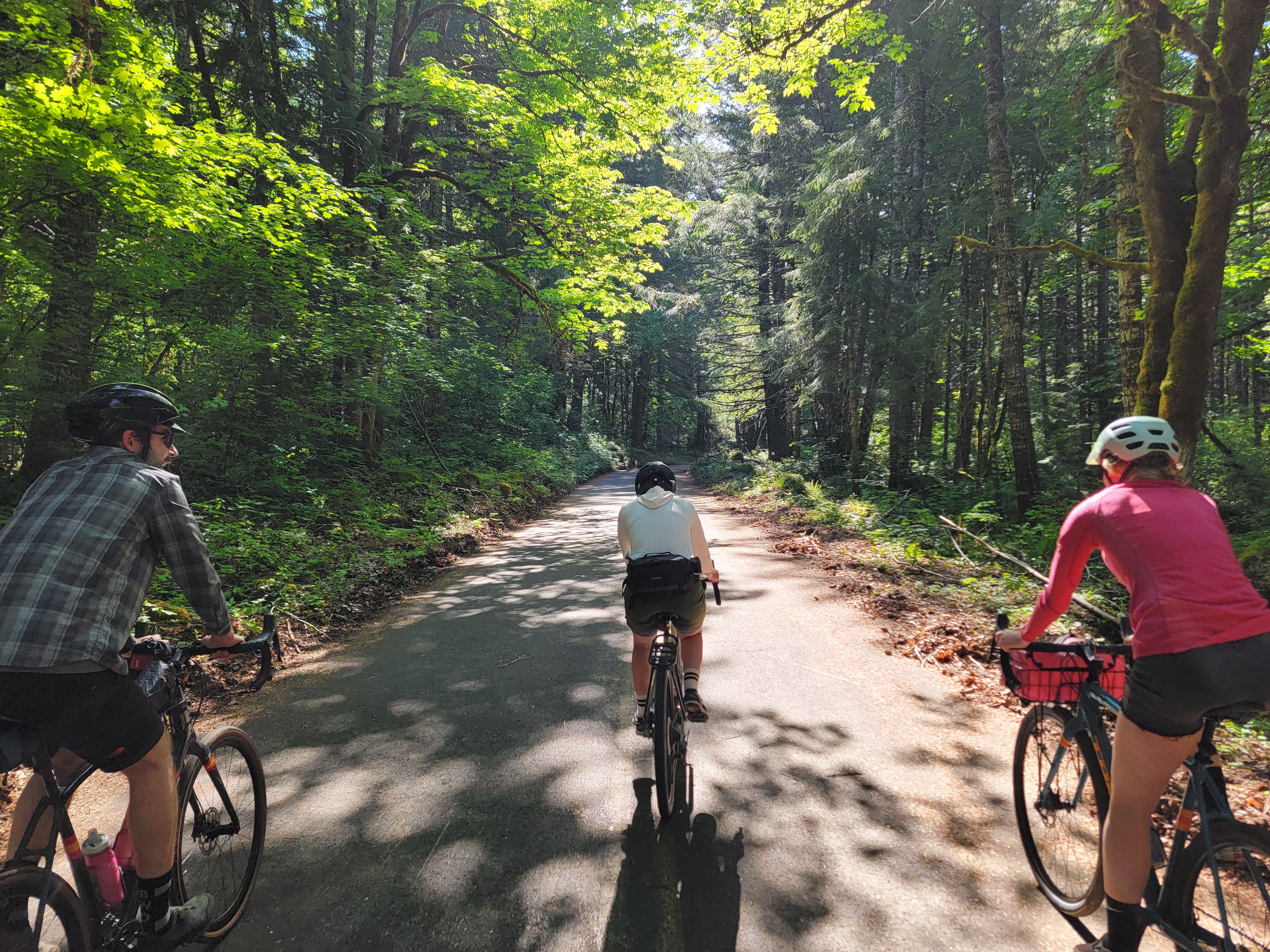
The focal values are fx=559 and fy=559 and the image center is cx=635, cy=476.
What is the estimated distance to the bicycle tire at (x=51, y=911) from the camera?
1632 millimetres

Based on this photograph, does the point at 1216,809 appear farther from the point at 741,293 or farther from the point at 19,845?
the point at 741,293

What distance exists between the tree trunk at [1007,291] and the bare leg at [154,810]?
36.7 ft

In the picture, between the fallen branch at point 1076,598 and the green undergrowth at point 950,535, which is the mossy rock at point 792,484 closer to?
the green undergrowth at point 950,535

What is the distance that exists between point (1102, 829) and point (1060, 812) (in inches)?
23.5

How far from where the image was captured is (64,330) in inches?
227

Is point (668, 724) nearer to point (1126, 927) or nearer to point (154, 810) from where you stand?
point (1126, 927)

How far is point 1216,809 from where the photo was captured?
1.93 meters

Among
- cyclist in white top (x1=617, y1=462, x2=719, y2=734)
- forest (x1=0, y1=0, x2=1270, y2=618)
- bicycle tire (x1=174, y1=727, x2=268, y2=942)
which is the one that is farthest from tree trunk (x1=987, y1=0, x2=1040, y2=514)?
bicycle tire (x1=174, y1=727, x2=268, y2=942)

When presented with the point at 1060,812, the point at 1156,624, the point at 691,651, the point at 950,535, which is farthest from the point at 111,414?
the point at 950,535

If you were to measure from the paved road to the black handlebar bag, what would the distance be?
1.27 m

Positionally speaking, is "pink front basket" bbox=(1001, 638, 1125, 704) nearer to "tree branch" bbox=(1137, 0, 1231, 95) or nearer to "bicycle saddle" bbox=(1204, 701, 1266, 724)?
"bicycle saddle" bbox=(1204, 701, 1266, 724)

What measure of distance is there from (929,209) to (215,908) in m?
18.6

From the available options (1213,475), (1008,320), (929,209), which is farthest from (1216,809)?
(929,209)

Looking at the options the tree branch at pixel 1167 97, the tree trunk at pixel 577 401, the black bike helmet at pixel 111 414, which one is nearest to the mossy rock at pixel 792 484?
the tree branch at pixel 1167 97
